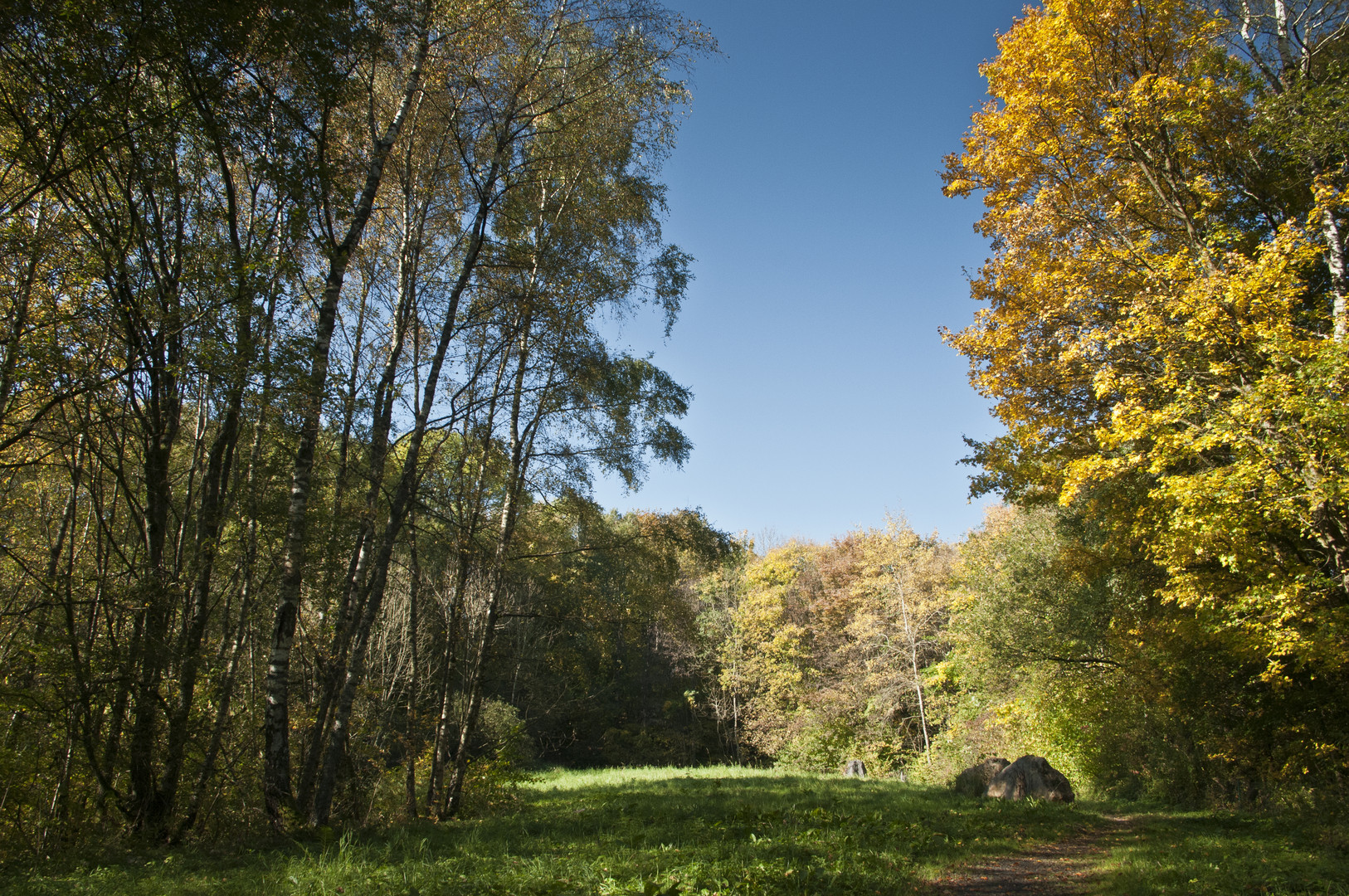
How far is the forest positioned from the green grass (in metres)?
1.35

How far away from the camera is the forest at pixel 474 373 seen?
5.86m

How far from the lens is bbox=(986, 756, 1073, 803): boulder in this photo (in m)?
10.9

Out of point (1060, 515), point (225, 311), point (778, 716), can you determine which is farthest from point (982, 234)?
point (778, 716)

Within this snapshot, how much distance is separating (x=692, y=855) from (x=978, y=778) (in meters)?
9.39

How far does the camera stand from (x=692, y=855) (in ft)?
16.9

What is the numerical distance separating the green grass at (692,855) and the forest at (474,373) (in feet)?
4.42

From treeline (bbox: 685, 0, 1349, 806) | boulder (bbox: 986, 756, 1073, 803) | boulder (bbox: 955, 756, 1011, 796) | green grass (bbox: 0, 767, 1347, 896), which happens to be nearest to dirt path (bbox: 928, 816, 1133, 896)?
green grass (bbox: 0, 767, 1347, 896)

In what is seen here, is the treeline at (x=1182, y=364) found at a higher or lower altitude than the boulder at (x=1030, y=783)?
higher

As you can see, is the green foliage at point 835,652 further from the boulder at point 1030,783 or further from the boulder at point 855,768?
the boulder at point 1030,783

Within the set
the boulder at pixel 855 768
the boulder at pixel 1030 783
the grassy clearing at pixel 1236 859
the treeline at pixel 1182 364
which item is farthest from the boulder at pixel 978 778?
the boulder at pixel 855 768

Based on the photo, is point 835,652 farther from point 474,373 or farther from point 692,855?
point 692,855

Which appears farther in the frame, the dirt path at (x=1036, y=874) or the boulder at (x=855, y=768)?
the boulder at (x=855, y=768)

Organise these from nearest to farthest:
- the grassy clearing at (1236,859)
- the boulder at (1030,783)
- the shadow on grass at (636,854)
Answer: the shadow on grass at (636,854) → the grassy clearing at (1236,859) → the boulder at (1030,783)

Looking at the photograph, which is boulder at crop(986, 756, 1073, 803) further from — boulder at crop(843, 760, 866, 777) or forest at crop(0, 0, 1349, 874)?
boulder at crop(843, 760, 866, 777)
